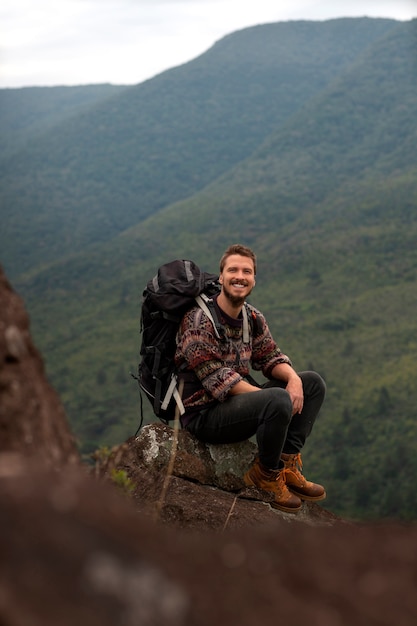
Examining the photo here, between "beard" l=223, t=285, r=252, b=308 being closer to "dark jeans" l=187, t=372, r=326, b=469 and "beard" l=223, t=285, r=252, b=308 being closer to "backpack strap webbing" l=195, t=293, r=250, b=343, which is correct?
"backpack strap webbing" l=195, t=293, r=250, b=343

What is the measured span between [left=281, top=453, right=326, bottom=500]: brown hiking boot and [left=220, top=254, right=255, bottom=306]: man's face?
4.72 feet

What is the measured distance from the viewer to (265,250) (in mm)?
186750

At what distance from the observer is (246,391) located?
6.00 m

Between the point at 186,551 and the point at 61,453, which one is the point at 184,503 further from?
the point at 186,551

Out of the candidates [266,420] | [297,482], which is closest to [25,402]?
[266,420]

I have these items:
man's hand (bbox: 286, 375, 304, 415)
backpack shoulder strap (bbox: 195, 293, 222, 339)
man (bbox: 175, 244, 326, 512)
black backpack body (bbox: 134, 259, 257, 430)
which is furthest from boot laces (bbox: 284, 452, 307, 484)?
backpack shoulder strap (bbox: 195, 293, 222, 339)

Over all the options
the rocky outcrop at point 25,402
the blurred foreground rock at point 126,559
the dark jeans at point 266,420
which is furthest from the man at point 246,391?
the rocky outcrop at point 25,402

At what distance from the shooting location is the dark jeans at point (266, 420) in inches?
232

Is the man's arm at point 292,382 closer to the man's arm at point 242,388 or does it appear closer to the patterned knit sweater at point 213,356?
the patterned knit sweater at point 213,356

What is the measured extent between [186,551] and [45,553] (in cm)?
51

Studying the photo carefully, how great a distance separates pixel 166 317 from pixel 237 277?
24.8 inches

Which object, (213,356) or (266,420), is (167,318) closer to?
(213,356)

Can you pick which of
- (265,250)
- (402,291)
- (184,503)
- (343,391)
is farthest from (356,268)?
(184,503)

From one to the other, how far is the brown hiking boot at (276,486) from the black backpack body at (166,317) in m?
0.84
